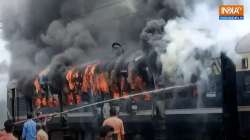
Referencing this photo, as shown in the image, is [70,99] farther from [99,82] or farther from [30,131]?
[30,131]

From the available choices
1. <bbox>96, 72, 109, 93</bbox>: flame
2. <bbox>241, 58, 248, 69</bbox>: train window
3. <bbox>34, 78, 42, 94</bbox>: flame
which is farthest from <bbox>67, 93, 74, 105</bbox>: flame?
<bbox>241, 58, 248, 69</bbox>: train window

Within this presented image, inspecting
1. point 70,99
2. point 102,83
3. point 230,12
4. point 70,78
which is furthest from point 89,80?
point 230,12

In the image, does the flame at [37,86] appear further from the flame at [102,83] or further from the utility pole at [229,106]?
the utility pole at [229,106]

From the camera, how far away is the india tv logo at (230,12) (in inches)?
402

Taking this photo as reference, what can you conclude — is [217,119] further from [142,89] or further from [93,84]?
[93,84]

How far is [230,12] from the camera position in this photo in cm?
1024

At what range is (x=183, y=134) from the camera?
439 inches

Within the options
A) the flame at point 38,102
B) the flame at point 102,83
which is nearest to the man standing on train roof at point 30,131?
the flame at point 102,83

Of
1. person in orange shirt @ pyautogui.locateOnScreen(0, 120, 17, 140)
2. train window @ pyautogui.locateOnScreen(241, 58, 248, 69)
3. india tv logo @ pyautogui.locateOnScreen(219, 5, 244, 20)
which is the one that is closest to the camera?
person in orange shirt @ pyautogui.locateOnScreen(0, 120, 17, 140)

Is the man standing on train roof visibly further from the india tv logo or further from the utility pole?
the india tv logo

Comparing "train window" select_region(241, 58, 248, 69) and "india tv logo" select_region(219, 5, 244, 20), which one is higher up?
"india tv logo" select_region(219, 5, 244, 20)

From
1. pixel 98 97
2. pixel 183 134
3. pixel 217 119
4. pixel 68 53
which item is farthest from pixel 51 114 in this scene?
pixel 217 119

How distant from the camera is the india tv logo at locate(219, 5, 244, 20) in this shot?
Answer: 33.5 feet

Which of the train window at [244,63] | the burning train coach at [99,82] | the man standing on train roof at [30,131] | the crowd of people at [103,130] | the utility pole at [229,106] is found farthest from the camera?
the burning train coach at [99,82]
